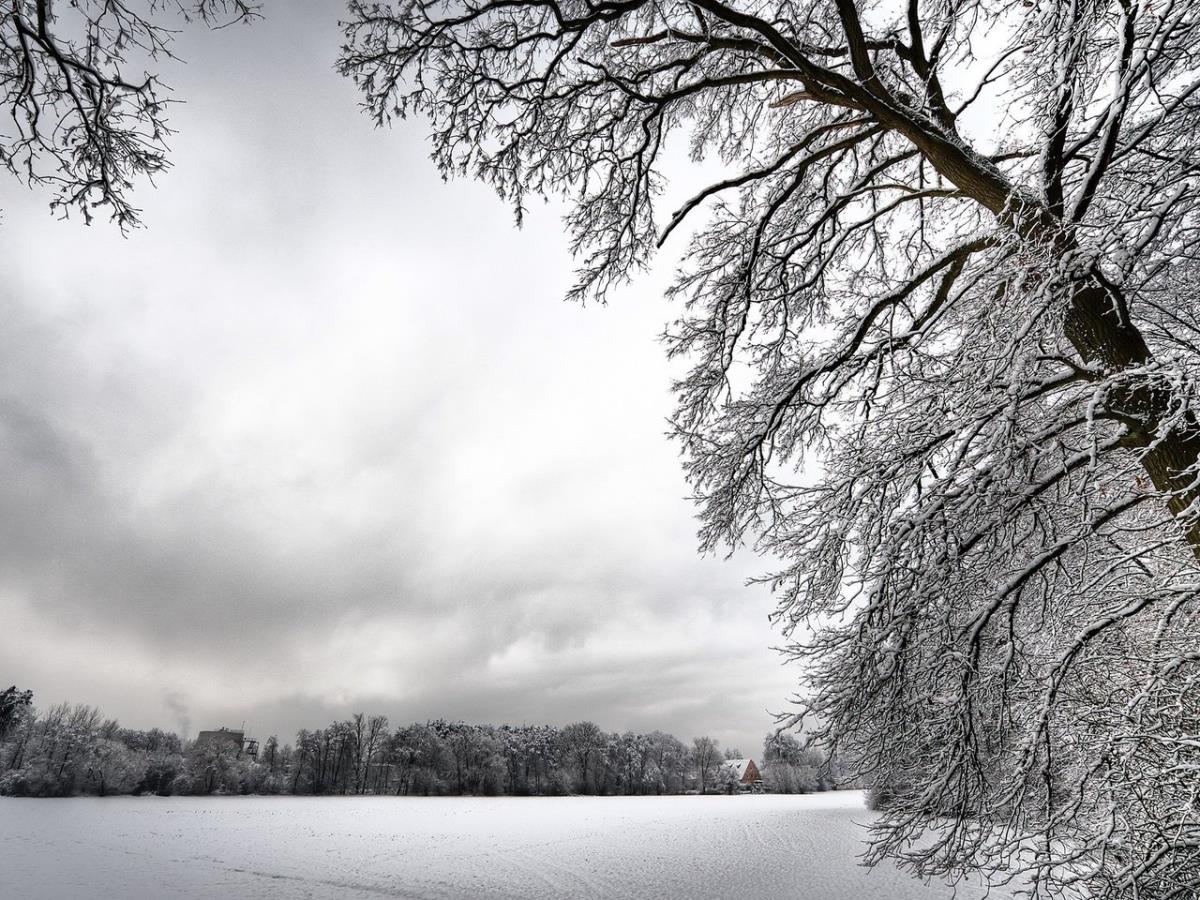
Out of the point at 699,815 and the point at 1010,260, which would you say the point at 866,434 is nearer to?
the point at 1010,260

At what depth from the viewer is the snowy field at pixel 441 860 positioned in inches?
513

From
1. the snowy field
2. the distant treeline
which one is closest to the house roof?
the distant treeline

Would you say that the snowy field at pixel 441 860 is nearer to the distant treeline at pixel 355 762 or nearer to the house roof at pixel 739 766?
the distant treeline at pixel 355 762

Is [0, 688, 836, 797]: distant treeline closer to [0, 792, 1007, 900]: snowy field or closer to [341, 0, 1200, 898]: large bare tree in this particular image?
[0, 792, 1007, 900]: snowy field

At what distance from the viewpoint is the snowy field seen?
13031 millimetres

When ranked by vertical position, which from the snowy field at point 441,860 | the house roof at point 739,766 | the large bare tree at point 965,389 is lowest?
the house roof at point 739,766

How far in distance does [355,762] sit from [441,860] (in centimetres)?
6077

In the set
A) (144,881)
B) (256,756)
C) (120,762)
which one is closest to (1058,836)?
(144,881)

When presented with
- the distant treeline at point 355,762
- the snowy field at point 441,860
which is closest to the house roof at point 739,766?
the distant treeline at point 355,762

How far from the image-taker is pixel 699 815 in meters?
35.9

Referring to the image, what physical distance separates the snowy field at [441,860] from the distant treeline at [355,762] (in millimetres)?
33822

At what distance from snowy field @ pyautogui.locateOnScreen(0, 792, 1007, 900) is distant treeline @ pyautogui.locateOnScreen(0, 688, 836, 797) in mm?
33822

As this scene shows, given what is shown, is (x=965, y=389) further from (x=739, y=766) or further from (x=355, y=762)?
(x=739, y=766)

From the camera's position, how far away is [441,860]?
17547 millimetres
